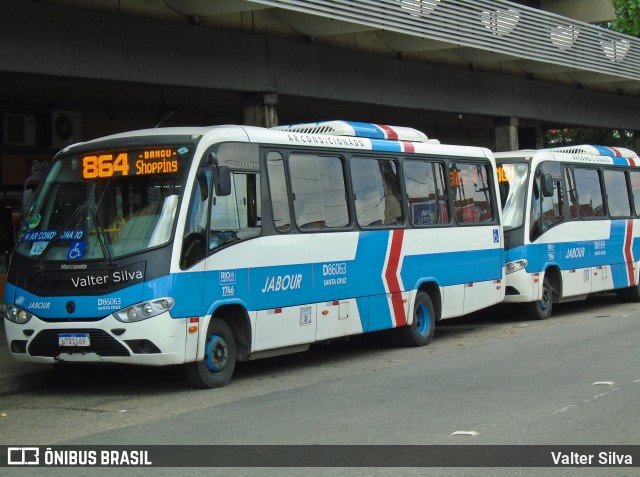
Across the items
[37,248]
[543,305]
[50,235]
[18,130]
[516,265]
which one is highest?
[18,130]

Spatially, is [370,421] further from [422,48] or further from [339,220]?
[422,48]

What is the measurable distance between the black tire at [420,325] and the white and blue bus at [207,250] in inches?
17.8

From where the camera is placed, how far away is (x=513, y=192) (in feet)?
61.1

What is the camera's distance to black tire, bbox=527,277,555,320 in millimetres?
18828

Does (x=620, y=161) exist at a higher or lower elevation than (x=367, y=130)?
lower

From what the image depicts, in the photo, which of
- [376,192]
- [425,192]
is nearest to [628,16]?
[425,192]

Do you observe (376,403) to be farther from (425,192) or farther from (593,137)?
(593,137)

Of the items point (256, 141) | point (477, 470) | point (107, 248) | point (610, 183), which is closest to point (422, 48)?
point (610, 183)

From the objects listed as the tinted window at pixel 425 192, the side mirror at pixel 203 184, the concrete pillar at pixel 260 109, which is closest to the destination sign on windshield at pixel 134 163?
the side mirror at pixel 203 184

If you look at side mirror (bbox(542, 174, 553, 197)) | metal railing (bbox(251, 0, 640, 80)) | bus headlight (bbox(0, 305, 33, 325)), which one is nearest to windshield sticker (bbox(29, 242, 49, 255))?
bus headlight (bbox(0, 305, 33, 325))

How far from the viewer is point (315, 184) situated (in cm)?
1307

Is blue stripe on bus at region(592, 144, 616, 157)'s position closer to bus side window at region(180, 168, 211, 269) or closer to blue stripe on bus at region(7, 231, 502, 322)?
blue stripe on bus at region(7, 231, 502, 322)

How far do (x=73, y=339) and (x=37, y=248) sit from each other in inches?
47.8

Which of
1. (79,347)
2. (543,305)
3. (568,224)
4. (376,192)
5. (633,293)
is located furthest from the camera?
(633,293)
